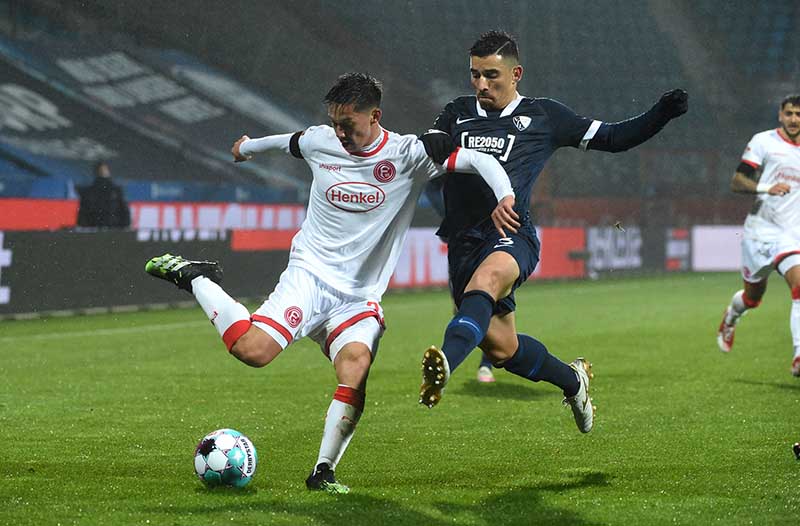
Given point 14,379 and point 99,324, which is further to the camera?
point 99,324

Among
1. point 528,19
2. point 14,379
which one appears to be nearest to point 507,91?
point 14,379

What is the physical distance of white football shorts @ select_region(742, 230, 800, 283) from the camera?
9385 millimetres

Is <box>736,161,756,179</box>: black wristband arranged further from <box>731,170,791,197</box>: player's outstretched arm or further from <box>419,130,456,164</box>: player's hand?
<box>419,130,456,164</box>: player's hand

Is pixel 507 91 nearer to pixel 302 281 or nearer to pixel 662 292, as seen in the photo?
pixel 302 281

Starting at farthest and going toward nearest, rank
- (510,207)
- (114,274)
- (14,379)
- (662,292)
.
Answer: (662,292)
(114,274)
(14,379)
(510,207)

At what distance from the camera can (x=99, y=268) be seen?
564 inches

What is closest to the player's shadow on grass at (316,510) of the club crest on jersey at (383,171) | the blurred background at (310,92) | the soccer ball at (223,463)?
the soccer ball at (223,463)

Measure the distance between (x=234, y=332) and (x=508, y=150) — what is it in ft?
5.20

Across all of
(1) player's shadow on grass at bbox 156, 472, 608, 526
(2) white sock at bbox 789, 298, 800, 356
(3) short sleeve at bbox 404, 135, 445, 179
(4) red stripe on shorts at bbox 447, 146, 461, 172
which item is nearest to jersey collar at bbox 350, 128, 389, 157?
(3) short sleeve at bbox 404, 135, 445, 179

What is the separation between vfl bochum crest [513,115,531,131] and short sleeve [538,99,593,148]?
0.12 metres

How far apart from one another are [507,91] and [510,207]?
956mm

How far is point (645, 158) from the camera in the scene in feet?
99.9

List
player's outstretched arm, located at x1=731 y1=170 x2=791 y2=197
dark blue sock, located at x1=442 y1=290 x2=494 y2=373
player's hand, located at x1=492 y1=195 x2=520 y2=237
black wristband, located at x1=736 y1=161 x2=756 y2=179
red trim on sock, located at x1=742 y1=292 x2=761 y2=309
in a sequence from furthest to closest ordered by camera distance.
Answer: red trim on sock, located at x1=742 y1=292 x2=761 y2=309 → black wristband, located at x1=736 y1=161 x2=756 y2=179 → player's outstretched arm, located at x1=731 y1=170 x2=791 y2=197 → player's hand, located at x1=492 y1=195 x2=520 y2=237 → dark blue sock, located at x1=442 y1=290 x2=494 y2=373

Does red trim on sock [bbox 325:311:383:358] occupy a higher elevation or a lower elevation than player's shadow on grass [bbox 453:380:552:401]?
higher
